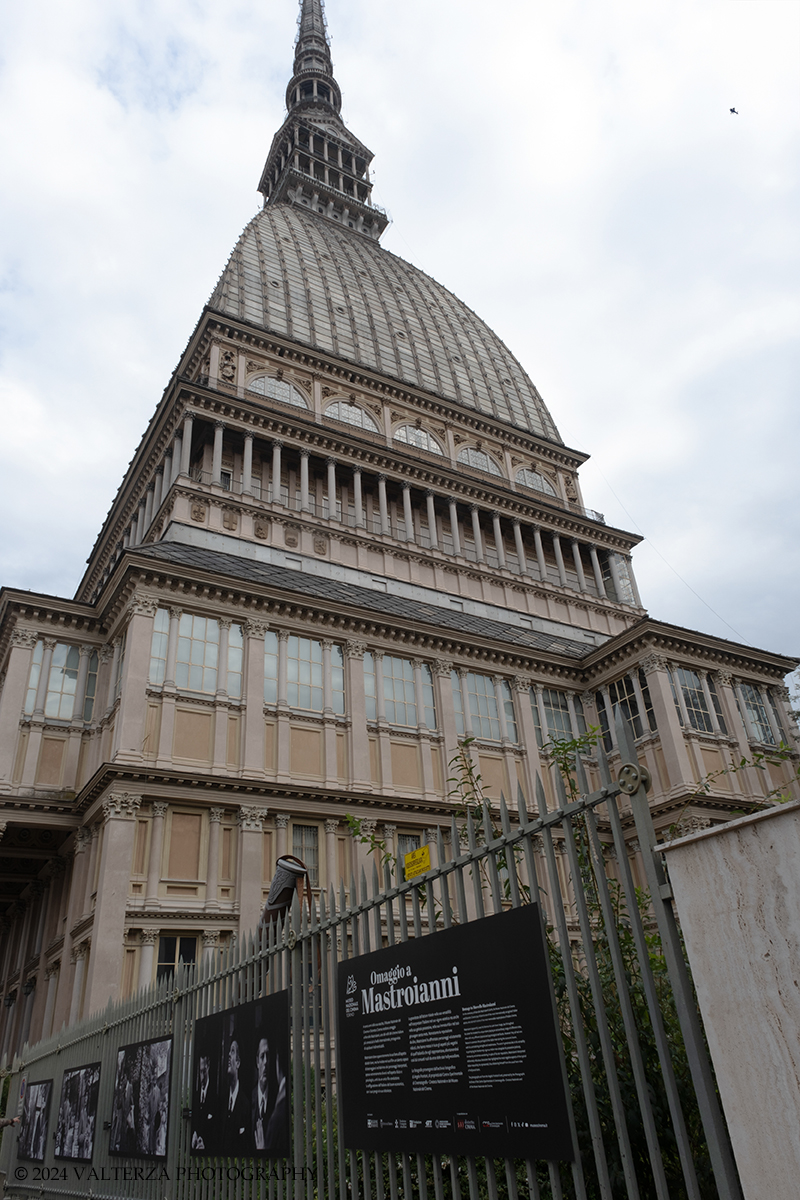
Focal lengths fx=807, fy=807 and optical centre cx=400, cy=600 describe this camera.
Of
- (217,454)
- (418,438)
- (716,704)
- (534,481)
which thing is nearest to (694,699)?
(716,704)

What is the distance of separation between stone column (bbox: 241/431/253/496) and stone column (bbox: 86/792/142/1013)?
17.4 metres

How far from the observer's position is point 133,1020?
11688mm

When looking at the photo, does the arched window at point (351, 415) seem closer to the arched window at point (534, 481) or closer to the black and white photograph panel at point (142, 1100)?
the arched window at point (534, 481)

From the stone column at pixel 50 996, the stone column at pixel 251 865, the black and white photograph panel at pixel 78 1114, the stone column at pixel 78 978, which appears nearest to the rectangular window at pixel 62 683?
the stone column at pixel 251 865

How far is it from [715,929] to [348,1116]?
3.92 m

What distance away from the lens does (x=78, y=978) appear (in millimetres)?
23844

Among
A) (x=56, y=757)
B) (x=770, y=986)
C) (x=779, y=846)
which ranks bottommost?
(x=770, y=986)

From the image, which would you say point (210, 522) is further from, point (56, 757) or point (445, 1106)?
point (445, 1106)

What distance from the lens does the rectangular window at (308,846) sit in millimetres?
26484

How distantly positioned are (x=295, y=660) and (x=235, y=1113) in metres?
22.0

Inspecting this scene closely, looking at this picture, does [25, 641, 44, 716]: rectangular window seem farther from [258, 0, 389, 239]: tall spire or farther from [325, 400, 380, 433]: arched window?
[258, 0, 389, 239]: tall spire

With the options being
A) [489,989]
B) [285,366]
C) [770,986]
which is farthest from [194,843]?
[285,366]

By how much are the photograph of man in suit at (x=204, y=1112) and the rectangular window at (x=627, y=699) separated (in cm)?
2809

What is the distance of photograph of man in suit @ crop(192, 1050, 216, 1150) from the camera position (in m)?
A: 8.66
